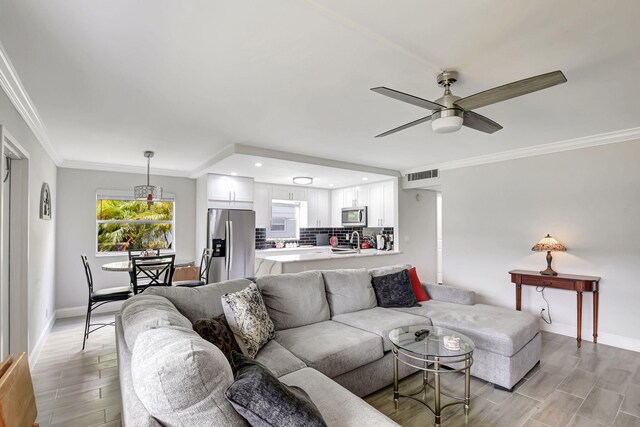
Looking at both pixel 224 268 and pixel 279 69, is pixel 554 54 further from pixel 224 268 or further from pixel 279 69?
pixel 224 268

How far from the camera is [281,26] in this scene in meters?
1.72

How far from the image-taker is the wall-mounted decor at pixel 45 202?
3607 mm

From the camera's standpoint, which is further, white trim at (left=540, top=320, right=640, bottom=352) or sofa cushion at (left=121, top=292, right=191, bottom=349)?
white trim at (left=540, top=320, right=640, bottom=352)

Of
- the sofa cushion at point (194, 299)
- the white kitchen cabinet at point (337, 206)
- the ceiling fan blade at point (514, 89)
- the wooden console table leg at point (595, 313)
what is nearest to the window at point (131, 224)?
the white kitchen cabinet at point (337, 206)

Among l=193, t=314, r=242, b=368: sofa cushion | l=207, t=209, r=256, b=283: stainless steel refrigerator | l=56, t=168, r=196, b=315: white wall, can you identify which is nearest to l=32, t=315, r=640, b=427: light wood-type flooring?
l=193, t=314, r=242, b=368: sofa cushion

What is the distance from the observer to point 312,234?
7.50m

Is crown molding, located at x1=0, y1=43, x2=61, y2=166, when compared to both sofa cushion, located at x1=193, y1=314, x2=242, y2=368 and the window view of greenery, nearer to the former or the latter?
the window view of greenery

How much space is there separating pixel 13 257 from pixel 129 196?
2664mm

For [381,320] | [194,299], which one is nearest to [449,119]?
[381,320]

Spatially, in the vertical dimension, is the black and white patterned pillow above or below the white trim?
above

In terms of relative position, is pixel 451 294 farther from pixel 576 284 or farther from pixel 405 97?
pixel 405 97

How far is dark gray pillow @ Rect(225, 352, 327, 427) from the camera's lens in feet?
3.47

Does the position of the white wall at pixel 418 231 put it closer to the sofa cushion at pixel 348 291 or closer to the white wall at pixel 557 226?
the white wall at pixel 557 226

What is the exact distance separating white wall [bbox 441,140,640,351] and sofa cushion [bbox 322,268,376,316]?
2.37 m
